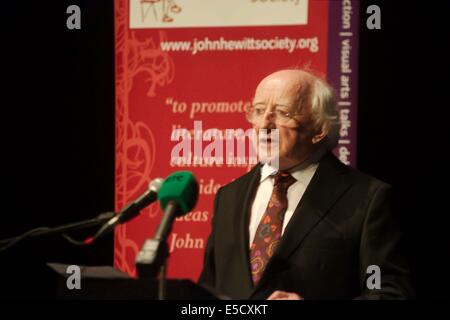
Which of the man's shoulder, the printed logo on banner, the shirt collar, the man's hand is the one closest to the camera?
the man's hand

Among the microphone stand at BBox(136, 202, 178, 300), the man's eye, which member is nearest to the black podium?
the microphone stand at BBox(136, 202, 178, 300)

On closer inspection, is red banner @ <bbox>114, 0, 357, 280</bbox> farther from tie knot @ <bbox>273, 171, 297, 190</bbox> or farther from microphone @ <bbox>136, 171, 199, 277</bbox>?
microphone @ <bbox>136, 171, 199, 277</bbox>

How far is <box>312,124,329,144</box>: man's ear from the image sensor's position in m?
2.84

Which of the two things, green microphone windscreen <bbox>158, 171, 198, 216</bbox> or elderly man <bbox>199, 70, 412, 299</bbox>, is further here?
elderly man <bbox>199, 70, 412, 299</bbox>

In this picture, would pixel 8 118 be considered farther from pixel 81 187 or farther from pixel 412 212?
pixel 412 212

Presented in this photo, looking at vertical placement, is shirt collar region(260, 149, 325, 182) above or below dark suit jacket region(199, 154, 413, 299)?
above

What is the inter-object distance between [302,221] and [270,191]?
219 mm

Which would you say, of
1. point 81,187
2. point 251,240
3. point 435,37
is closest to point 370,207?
point 251,240

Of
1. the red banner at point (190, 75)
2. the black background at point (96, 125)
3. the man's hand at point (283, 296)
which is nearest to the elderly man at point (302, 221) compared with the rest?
the man's hand at point (283, 296)

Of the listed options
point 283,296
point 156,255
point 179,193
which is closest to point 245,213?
point 283,296

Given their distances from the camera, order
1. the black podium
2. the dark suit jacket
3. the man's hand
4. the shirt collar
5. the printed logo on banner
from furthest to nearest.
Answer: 1. the printed logo on banner
2. the shirt collar
3. the dark suit jacket
4. the man's hand
5. the black podium

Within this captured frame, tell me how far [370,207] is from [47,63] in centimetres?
209

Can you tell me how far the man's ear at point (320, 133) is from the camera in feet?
9.31

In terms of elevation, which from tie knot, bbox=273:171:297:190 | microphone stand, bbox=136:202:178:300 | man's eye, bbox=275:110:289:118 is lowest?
microphone stand, bbox=136:202:178:300
